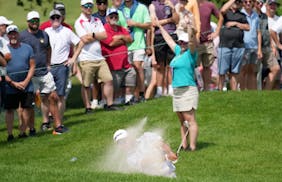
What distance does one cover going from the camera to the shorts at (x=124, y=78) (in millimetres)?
20438

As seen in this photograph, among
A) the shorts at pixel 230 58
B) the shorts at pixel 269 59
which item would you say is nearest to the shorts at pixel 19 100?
the shorts at pixel 230 58

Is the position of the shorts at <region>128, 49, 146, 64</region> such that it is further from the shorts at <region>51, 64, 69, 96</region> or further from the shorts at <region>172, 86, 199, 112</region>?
the shorts at <region>172, 86, 199, 112</region>

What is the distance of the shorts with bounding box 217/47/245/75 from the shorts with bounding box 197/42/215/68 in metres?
0.17

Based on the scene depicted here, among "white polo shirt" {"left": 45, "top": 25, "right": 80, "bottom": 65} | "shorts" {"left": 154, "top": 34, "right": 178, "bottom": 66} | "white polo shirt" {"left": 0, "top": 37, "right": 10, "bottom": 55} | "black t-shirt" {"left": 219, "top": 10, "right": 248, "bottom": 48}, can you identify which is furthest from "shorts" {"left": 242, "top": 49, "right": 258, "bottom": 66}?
"white polo shirt" {"left": 0, "top": 37, "right": 10, "bottom": 55}

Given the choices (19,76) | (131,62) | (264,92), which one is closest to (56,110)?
(19,76)

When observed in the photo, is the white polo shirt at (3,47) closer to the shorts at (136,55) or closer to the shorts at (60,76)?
the shorts at (60,76)

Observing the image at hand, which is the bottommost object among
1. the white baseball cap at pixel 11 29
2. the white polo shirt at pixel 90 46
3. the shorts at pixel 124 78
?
the shorts at pixel 124 78

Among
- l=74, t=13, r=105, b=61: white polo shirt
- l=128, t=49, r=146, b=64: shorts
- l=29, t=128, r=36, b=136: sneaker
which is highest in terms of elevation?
l=74, t=13, r=105, b=61: white polo shirt

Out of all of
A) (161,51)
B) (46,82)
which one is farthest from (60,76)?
(161,51)

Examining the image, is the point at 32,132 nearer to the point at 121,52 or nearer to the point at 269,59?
the point at 121,52

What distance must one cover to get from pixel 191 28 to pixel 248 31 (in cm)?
533

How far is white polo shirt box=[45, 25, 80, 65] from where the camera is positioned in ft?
62.4

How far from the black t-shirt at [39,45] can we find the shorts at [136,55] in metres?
2.55

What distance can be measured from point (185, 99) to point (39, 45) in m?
3.81
